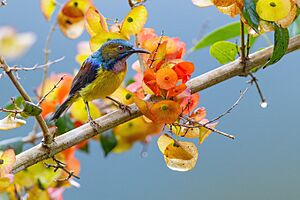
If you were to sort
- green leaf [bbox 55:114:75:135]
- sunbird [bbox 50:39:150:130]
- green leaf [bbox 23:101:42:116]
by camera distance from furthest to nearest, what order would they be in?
green leaf [bbox 55:114:75:135]
sunbird [bbox 50:39:150:130]
green leaf [bbox 23:101:42:116]

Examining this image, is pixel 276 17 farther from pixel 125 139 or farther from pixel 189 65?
pixel 125 139

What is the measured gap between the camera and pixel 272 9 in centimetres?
59

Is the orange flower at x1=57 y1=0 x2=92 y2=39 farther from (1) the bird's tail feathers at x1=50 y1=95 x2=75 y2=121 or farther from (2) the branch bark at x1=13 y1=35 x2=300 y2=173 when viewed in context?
(2) the branch bark at x1=13 y1=35 x2=300 y2=173

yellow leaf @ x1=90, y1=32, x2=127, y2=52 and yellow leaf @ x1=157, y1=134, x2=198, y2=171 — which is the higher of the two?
yellow leaf @ x1=90, y1=32, x2=127, y2=52

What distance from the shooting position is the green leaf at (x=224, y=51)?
710 millimetres

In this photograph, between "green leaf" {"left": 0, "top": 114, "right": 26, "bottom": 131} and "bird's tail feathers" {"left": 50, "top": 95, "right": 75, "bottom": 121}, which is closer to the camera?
"green leaf" {"left": 0, "top": 114, "right": 26, "bottom": 131}

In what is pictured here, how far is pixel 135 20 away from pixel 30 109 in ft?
0.60

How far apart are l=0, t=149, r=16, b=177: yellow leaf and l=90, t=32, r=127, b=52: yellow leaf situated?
0.18m

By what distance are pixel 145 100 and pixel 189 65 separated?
64 millimetres

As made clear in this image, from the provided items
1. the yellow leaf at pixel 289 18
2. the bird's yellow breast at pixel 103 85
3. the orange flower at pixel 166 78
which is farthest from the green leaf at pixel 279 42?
the bird's yellow breast at pixel 103 85

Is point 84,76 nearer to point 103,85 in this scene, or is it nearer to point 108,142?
point 103,85

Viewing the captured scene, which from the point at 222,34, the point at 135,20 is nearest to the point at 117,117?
the point at 135,20

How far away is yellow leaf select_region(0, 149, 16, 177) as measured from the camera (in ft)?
1.90

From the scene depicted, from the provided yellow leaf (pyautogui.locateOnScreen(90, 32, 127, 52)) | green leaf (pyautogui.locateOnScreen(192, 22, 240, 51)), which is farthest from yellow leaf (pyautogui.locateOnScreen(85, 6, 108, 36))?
green leaf (pyautogui.locateOnScreen(192, 22, 240, 51))
